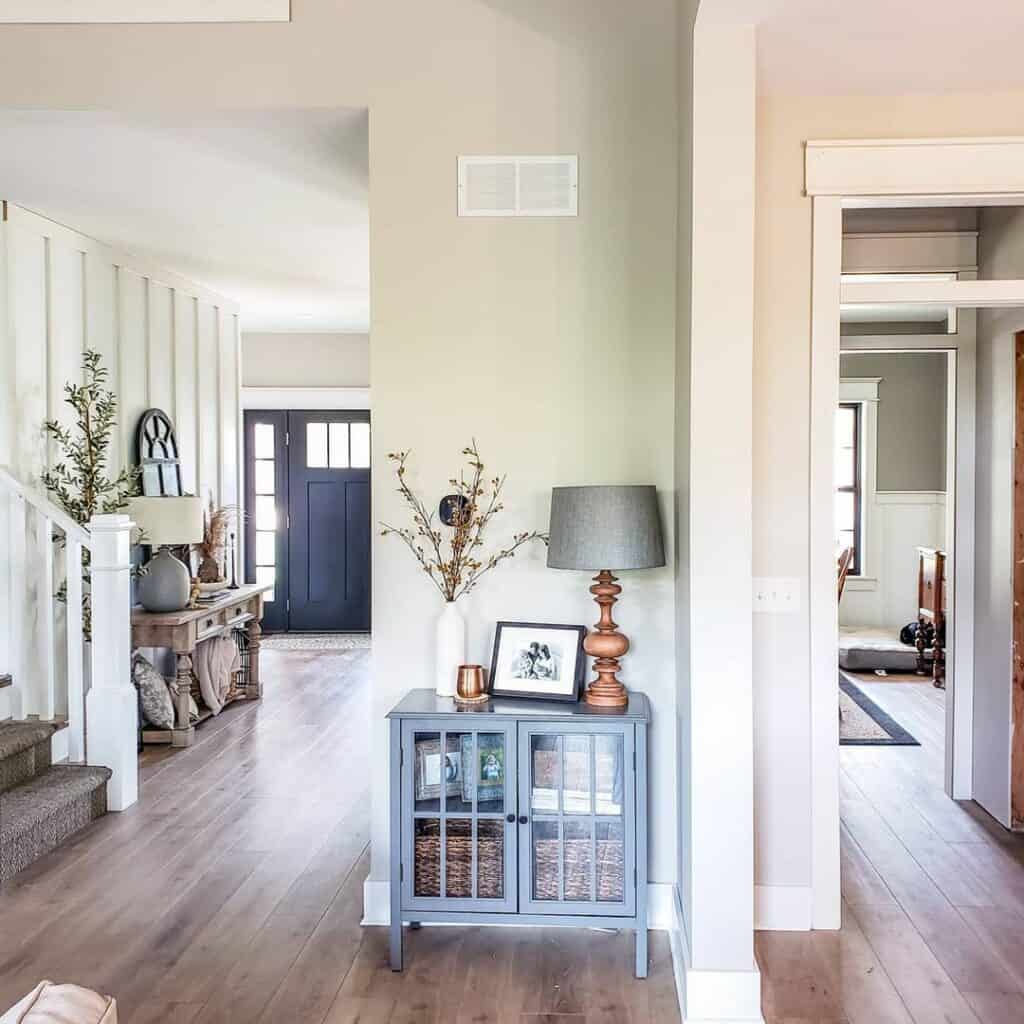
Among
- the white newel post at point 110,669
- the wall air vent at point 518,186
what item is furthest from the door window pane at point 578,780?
the white newel post at point 110,669

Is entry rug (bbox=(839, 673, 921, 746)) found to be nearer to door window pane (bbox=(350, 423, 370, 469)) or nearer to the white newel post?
the white newel post

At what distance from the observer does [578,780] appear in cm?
279

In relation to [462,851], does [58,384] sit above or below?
above

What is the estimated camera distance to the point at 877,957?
2.88 metres

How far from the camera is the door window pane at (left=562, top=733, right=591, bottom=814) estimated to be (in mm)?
2793

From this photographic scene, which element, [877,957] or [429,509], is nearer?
[877,957]

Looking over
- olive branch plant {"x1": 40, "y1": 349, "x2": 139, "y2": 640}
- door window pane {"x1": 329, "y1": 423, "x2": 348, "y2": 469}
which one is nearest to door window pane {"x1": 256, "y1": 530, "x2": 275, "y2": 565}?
door window pane {"x1": 329, "y1": 423, "x2": 348, "y2": 469}

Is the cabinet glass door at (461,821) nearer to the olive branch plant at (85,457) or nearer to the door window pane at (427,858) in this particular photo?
the door window pane at (427,858)

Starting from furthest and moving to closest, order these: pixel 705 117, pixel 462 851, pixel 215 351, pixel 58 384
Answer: pixel 215 351, pixel 58 384, pixel 462 851, pixel 705 117

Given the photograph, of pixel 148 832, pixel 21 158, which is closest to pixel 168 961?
pixel 148 832

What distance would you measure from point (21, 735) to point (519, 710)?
2385 millimetres

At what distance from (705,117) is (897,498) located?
664 cm

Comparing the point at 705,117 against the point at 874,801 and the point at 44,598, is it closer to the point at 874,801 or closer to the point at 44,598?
the point at 874,801

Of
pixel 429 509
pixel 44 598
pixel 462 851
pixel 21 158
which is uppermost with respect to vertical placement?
pixel 21 158
